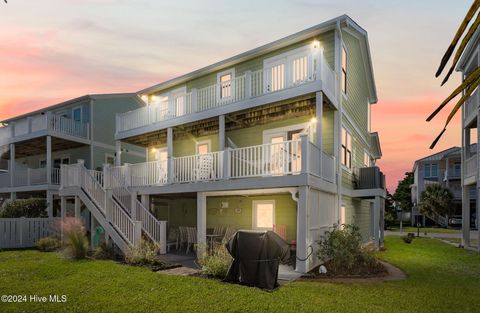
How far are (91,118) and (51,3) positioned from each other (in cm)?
1877

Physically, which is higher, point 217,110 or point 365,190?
point 217,110

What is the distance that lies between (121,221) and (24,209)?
858cm

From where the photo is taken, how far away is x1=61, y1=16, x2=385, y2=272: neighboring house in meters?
11.3

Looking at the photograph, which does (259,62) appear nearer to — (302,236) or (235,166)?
(235,166)

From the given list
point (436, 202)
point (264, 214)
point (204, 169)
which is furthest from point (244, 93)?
point (436, 202)

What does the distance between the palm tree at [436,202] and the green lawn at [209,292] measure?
31052 mm

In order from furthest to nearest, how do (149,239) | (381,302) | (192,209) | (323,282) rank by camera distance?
(192,209) → (149,239) → (323,282) → (381,302)

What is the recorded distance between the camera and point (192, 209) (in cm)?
1758

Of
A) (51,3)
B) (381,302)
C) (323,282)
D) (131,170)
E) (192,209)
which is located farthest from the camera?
(192,209)

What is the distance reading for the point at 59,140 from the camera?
71.8ft

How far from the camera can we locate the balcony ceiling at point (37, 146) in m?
22.2

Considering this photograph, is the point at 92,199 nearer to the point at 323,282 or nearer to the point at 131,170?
the point at 131,170

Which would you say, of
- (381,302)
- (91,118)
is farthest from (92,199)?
(381,302)

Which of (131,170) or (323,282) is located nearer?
(323,282)
